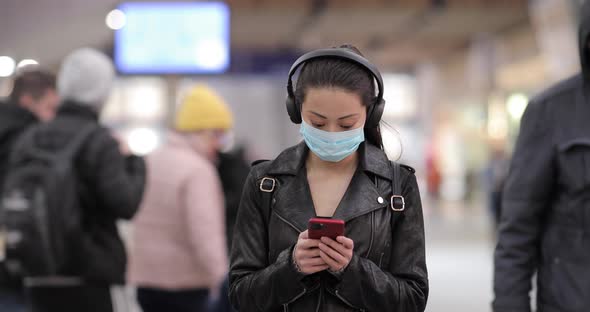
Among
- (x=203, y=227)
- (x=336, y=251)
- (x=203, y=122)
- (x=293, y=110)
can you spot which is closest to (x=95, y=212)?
(x=203, y=227)

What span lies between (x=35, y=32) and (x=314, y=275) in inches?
482

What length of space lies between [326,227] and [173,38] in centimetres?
927

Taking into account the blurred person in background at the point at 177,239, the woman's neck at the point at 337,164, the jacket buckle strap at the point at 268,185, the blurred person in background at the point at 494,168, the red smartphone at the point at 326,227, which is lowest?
the blurred person in background at the point at 494,168

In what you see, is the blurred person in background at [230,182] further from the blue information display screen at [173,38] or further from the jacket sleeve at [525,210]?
the blue information display screen at [173,38]

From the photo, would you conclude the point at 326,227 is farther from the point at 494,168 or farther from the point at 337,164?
the point at 494,168

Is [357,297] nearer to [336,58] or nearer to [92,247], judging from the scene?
[336,58]

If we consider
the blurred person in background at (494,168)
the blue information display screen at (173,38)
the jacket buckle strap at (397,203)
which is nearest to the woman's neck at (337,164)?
the jacket buckle strap at (397,203)

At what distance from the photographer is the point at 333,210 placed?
1.75 m

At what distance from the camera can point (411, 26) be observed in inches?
763

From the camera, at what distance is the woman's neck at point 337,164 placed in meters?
1.81

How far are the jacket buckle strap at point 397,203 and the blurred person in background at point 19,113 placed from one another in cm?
265

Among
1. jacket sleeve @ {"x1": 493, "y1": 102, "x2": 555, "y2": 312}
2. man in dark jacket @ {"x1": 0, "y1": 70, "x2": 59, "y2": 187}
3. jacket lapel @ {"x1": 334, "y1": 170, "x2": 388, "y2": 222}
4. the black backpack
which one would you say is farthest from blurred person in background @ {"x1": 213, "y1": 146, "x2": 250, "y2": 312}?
jacket lapel @ {"x1": 334, "y1": 170, "x2": 388, "y2": 222}

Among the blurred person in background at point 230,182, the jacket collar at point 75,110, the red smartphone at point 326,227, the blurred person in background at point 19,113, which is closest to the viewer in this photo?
the red smartphone at point 326,227

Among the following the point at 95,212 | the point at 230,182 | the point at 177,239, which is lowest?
the point at 177,239
